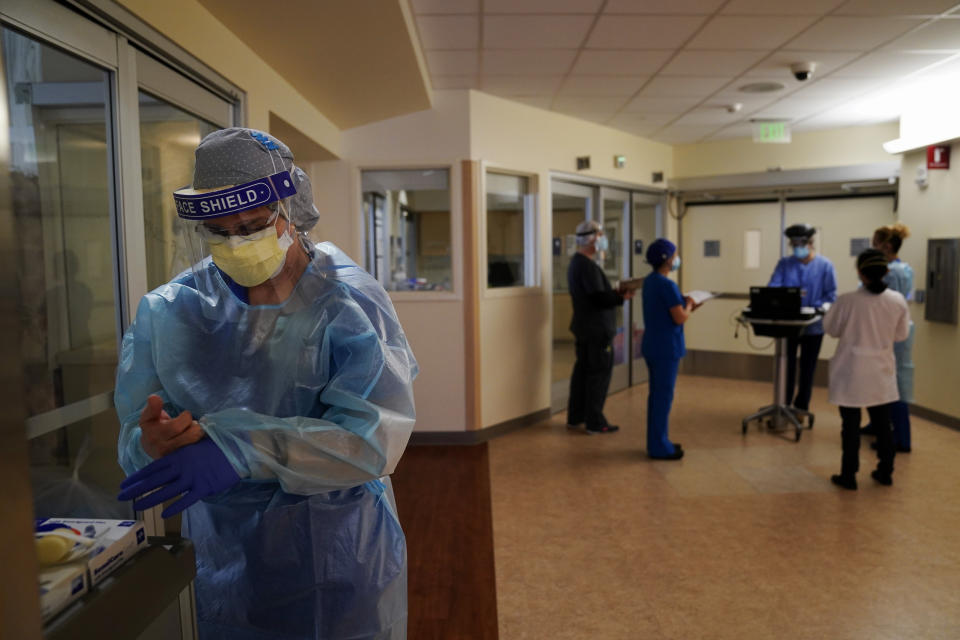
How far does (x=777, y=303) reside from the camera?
506 cm

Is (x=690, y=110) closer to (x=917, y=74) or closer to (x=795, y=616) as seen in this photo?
(x=917, y=74)

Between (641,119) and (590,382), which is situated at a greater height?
(641,119)

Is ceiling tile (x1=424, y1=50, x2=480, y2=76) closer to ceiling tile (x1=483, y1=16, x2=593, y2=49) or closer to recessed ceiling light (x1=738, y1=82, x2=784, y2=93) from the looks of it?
ceiling tile (x1=483, y1=16, x2=593, y2=49)

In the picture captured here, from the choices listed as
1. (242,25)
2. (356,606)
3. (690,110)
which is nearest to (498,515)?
(356,606)

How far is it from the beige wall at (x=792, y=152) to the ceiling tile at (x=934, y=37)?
2607 millimetres

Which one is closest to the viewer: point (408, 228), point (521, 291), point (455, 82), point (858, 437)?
point (858, 437)

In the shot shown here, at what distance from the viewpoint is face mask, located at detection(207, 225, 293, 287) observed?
129 cm

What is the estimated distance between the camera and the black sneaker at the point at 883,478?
4074 millimetres

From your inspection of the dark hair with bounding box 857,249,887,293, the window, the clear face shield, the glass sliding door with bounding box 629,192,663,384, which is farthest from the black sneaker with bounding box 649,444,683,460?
the clear face shield

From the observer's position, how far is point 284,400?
1.29 meters

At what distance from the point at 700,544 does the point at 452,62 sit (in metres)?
3.25

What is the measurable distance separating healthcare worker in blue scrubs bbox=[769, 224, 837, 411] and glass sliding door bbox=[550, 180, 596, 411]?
189cm

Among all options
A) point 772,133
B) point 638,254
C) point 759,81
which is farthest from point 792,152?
point 759,81

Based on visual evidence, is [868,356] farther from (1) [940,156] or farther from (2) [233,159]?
(2) [233,159]
